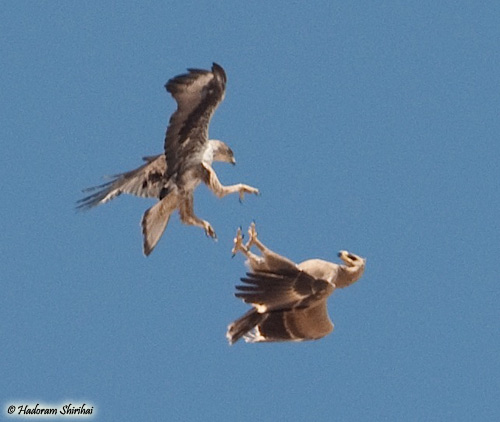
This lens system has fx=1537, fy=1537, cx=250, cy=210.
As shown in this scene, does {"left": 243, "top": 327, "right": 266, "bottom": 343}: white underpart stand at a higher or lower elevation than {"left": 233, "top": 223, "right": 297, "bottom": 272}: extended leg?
lower

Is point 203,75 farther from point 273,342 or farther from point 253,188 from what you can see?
point 273,342

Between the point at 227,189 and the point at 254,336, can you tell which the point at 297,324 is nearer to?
the point at 254,336

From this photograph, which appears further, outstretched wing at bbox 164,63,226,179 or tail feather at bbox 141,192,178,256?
tail feather at bbox 141,192,178,256

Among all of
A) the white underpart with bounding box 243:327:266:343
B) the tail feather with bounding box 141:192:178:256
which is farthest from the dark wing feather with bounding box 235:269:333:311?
the tail feather with bounding box 141:192:178:256

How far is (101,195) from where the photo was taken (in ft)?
31.8

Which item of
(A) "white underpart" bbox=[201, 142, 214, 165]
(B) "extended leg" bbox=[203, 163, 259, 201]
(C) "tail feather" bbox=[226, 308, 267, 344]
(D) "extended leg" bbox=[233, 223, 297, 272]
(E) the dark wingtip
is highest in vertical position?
(E) the dark wingtip

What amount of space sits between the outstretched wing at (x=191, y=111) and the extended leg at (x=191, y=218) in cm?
24

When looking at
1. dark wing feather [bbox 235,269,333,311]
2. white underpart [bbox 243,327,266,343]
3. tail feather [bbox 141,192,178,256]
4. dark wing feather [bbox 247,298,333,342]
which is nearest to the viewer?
dark wing feather [bbox 235,269,333,311]

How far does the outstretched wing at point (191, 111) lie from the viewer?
9.17 m

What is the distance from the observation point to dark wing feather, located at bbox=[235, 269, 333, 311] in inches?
360

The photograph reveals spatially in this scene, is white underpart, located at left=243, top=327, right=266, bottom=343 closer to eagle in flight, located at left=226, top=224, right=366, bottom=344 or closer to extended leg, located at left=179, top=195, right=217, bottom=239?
eagle in flight, located at left=226, top=224, right=366, bottom=344

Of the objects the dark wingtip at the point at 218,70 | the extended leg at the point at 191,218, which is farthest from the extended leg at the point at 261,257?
the dark wingtip at the point at 218,70

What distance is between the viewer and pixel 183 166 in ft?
31.3

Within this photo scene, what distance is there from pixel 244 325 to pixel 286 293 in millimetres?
339
